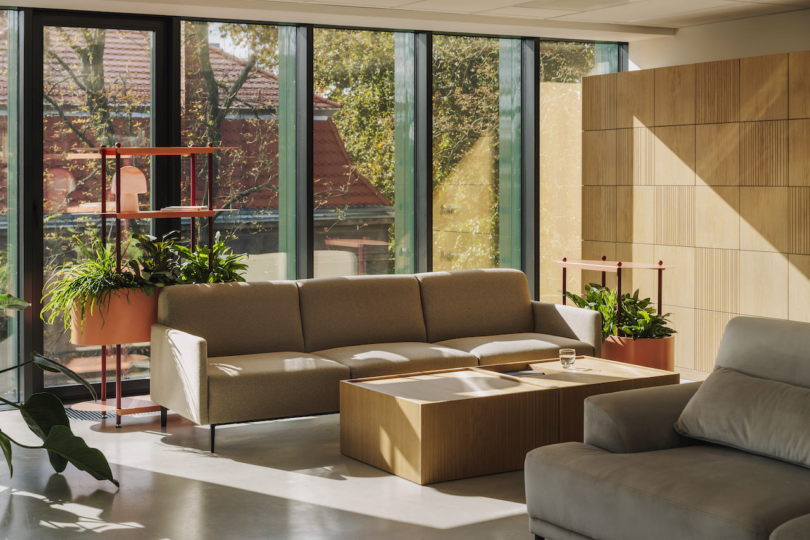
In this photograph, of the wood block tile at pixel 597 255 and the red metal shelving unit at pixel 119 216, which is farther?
the wood block tile at pixel 597 255

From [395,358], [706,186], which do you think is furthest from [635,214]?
[395,358]

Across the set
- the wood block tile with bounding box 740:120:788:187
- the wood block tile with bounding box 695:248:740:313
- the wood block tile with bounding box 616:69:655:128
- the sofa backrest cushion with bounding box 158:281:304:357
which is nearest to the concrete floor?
the sofa backrest cushion with bounding box 158:281:304:357

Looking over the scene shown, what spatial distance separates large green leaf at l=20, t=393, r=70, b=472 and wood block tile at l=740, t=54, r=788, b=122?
15.8 feet

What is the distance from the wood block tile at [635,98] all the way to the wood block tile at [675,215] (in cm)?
56

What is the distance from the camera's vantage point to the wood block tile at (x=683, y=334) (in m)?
7.06

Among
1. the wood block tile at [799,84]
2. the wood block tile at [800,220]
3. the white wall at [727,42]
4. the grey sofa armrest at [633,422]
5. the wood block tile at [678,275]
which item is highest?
the white wall at [727,42]

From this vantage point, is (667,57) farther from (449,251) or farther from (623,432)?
(623,432)

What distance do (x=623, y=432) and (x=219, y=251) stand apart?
3282 millimetres

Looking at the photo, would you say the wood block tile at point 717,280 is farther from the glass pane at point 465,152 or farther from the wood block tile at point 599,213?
the glass pane at point 465,152

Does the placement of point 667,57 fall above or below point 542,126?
above

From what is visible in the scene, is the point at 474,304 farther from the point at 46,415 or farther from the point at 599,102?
the point at 46,415

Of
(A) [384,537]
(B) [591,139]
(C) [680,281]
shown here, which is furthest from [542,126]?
(A) [384,537]

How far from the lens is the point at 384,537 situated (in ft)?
12.4

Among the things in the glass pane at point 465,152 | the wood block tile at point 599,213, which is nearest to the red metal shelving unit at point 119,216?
the glass pane at point 465,152
